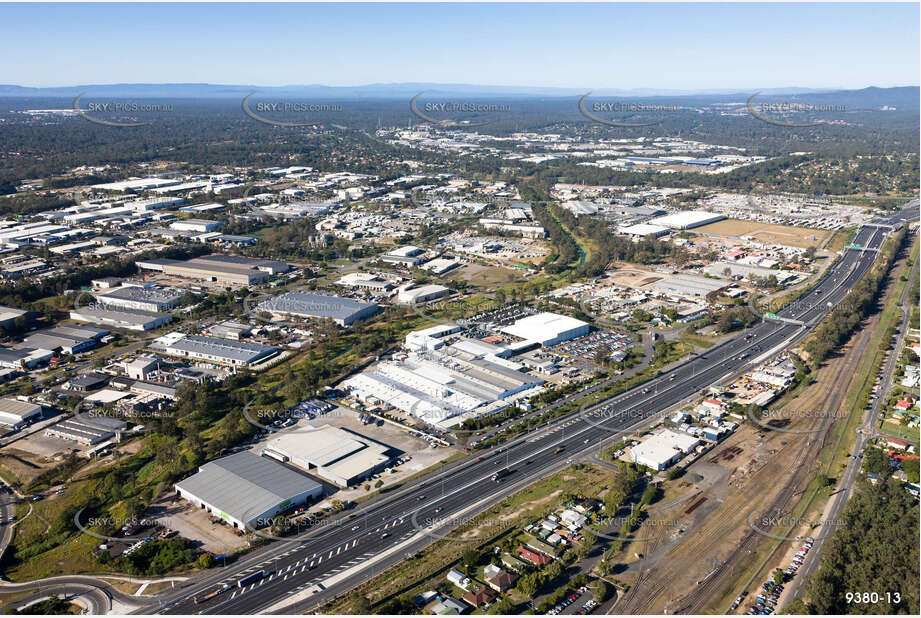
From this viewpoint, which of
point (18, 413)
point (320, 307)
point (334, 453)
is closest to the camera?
point (334, 453)

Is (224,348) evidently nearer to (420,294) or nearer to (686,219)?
(420,294)

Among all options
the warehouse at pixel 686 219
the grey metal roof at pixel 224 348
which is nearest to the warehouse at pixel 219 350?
the grey metal roof at pixel 224 348

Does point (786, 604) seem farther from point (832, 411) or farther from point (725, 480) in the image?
point (832, 411)

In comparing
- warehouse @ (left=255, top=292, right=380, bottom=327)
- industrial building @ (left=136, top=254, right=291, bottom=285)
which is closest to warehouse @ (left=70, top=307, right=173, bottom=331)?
warehouse @ (left=255, top=292, right=380, bottom=327)

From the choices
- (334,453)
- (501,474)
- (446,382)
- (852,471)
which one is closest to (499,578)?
(501,474)

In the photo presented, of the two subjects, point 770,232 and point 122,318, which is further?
point 770,232

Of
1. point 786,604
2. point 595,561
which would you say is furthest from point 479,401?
point 786,604
